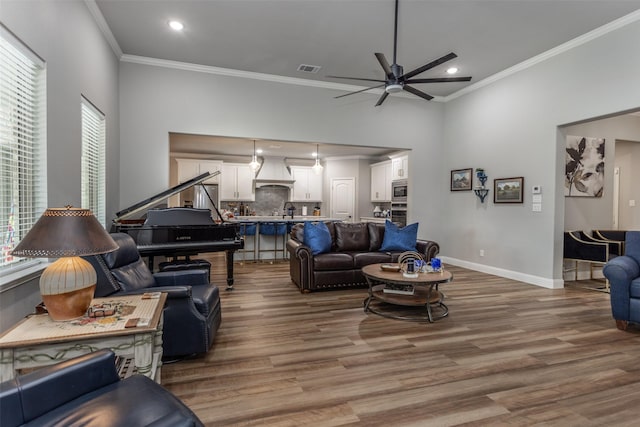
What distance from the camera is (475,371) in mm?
2438

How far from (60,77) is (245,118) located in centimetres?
296

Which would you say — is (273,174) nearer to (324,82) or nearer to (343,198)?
(343,198)

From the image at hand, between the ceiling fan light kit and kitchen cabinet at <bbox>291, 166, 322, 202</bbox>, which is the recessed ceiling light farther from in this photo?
kitchen cabinet at <bbox>291, 166, 322, 202</bbox>

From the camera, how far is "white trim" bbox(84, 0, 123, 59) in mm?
3560

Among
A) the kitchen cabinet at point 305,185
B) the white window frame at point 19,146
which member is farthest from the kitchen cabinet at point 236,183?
the white window frame at point 19,146

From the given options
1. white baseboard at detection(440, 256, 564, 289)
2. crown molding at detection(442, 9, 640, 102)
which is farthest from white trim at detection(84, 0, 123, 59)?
white baseboard at detection(440, 256, 564, 289)

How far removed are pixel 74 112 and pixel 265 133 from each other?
9.72 ft

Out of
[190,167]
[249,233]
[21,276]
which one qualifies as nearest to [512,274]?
[249,233]

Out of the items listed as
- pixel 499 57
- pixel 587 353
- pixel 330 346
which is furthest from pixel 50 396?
pixel 499 57

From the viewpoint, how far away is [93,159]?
4055 mm

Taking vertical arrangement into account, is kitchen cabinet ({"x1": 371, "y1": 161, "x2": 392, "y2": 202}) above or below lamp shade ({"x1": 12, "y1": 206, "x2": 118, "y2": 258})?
above

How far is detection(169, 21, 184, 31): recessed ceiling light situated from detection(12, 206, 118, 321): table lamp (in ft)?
10.9

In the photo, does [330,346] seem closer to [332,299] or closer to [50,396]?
[332,299]

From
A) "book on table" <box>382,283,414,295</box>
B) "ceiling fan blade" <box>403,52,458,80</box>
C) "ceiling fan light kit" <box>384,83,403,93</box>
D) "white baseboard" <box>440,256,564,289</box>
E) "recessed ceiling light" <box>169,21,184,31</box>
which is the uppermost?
"recessed ceiling light" <box>169,21,184,31</box>
